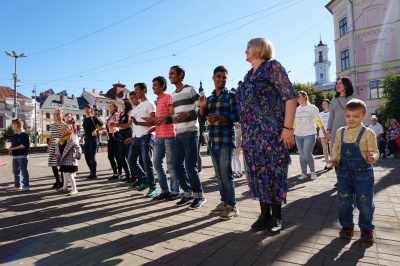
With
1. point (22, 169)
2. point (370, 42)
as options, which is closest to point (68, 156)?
point (22, 169)

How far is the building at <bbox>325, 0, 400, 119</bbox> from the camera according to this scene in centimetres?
2914

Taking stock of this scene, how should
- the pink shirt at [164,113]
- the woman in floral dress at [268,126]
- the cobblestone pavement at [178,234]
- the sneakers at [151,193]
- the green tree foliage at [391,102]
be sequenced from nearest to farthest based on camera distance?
the cobblestone pavement at [178,234] → the woman in floral dress at [268,126] → the pink shirt at [164,113] → the sneakers at [151,193] → the green tree foliage at [391,102]

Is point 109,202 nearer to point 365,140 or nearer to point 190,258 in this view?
point 190,258

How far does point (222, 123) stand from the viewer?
145 inches

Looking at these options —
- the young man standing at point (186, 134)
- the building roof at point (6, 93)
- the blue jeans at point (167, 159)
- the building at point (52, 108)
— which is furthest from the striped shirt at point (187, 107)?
the building at point (52, 108)

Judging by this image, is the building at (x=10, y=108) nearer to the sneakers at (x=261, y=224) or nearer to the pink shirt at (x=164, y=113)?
the pink shirt at (x=164, y=113)

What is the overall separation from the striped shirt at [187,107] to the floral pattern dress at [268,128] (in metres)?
1.27

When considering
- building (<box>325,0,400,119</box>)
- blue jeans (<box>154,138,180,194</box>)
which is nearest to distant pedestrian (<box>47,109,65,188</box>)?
blue jeans (<box>154,138,180,194</box>)

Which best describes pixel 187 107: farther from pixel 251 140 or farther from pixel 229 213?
pixel 229 213

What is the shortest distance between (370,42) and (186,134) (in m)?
33.1

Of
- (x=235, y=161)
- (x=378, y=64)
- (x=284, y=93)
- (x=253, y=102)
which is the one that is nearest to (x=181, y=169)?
(x=253, y=102)

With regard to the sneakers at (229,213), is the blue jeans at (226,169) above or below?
above

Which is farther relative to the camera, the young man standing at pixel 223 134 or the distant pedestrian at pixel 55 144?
the distant pedestrian at pixel 55 144

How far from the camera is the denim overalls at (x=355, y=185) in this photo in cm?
270
